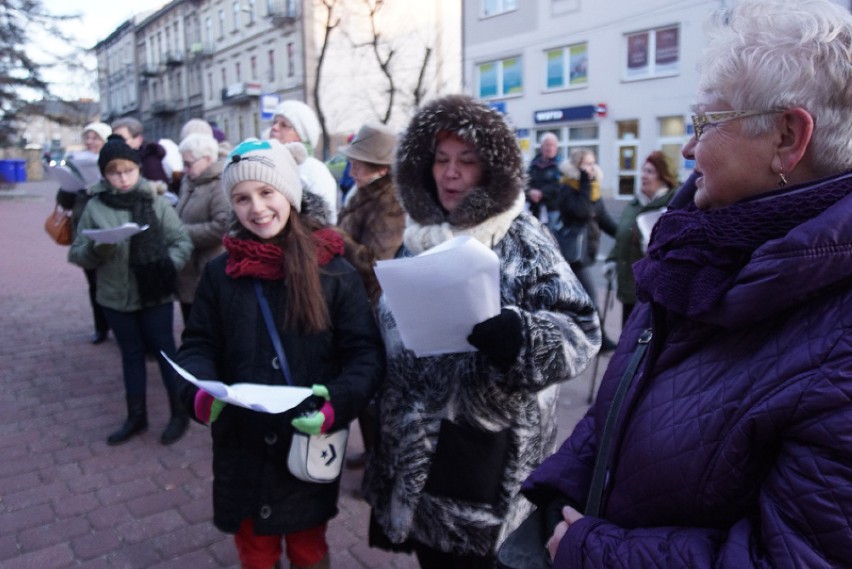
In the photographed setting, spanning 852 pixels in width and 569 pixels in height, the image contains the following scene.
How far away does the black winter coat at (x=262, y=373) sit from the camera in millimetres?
2350

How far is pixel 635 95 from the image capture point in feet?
73.8

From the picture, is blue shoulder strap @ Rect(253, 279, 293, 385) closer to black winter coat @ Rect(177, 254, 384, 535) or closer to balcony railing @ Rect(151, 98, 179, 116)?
black winter coat @ Rect(177, 254, 384, 535)

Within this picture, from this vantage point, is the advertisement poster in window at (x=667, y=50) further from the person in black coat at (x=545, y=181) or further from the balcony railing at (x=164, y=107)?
the balcony railing at (x=164, y=107)

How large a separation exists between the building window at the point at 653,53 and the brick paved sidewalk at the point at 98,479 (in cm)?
1853

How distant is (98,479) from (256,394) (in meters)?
2.37

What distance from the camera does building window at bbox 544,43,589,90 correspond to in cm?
2389

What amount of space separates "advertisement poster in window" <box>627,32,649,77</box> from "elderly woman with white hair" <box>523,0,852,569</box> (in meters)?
23.0

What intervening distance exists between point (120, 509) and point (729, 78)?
356 cm

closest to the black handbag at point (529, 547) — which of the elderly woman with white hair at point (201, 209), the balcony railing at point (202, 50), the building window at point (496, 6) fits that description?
the elderly woman with white hair at point (201, 209)

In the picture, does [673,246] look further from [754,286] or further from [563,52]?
[563,52]

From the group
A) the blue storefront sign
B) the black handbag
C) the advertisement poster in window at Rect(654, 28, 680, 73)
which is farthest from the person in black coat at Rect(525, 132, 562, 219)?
the blue storefront sign

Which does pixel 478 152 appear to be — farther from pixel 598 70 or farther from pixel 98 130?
pixel 598 70

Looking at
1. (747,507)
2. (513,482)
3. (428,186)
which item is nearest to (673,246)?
(747,507)

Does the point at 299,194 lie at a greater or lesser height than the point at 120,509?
greater
